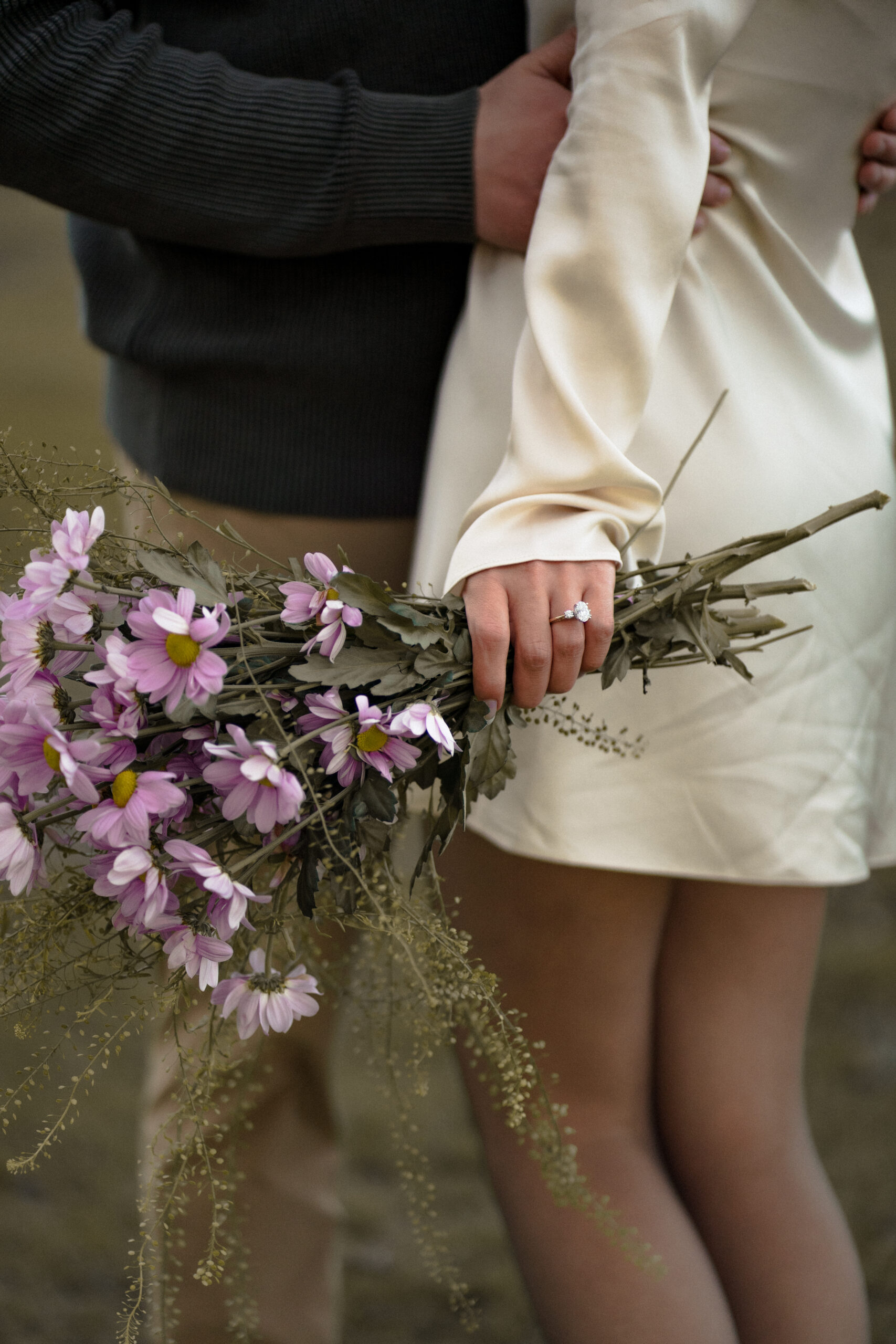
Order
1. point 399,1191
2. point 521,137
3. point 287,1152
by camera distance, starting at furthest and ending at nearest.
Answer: point 399,1191
point 287,1152
point 521,137

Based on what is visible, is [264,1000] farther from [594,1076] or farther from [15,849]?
[594,1076]

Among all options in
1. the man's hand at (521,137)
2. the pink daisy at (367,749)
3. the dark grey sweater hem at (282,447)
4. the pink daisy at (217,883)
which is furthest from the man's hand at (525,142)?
the pink daisy at (217,883)

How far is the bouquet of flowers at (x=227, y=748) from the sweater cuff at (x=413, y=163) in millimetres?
305

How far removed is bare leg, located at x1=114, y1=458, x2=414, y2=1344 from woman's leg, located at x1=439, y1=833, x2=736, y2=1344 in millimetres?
262

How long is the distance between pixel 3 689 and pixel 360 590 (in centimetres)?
22

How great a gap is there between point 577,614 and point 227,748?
24 cm

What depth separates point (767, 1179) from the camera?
966mm

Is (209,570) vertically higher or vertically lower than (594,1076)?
higher

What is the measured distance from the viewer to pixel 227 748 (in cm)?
59

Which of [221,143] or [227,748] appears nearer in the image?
[227,748]

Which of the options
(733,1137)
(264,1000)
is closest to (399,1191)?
(733,1137)

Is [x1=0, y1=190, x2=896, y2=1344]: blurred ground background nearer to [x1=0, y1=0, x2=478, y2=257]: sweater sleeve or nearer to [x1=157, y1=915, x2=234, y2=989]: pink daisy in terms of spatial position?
[x1=0, y1=0, x2=478, y2=257]: sweater sleeve

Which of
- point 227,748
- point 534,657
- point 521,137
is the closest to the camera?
point 227,748

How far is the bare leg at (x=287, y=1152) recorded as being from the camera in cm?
104
